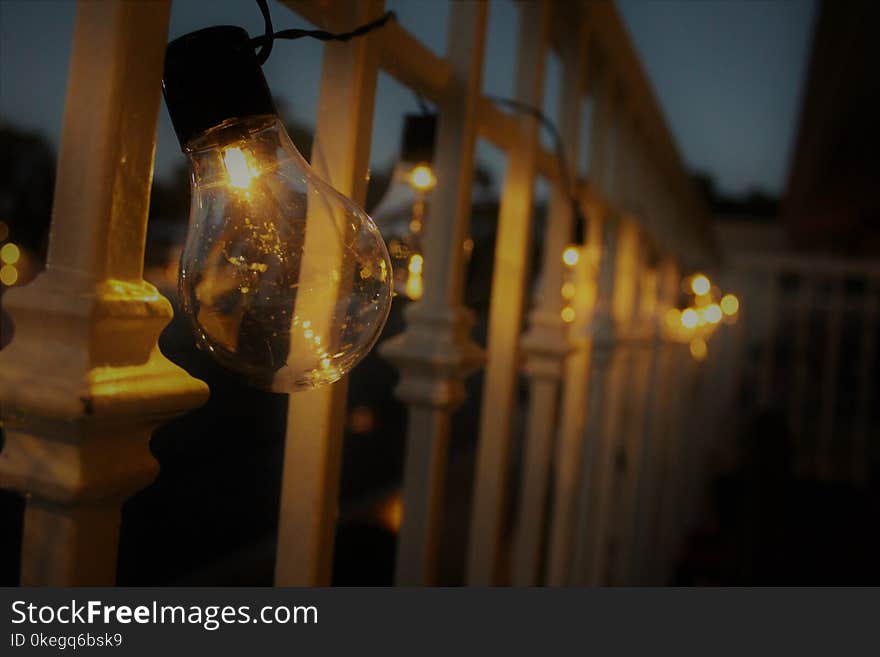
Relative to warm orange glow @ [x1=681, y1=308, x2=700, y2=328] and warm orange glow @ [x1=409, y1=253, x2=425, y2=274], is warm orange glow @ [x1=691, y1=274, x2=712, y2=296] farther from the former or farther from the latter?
warm orange glow @ [x1=409, y1=253, x2=425, y2=274]

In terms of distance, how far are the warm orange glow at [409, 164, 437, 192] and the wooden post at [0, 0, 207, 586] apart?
1.44ft

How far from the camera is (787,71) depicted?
4707mm

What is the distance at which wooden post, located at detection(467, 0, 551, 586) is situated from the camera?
42.4 inches

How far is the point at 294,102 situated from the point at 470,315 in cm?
28

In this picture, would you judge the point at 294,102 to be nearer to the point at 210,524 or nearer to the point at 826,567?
the point at 210,524

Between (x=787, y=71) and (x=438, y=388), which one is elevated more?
(x=787, y=71)

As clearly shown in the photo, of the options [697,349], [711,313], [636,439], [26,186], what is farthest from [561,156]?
[697,349]

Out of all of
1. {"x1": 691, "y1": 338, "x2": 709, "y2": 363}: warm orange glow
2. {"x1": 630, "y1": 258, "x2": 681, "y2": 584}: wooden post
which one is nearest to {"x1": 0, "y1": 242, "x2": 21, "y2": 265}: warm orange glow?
{"x1": 630, "y1": 258, "x2": 681, "y2": 584}: wooden post

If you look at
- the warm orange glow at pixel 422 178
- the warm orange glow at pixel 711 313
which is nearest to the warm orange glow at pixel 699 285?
the warm orange glow at pixel 711 313

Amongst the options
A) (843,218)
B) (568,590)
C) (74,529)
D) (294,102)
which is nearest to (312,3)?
(294,102)

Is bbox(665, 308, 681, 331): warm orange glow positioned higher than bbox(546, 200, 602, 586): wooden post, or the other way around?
bbox(665, 308, 681, 331): warm orange glow

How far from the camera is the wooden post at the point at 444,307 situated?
81 centimetres

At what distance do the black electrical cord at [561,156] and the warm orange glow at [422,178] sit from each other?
16 centimetres

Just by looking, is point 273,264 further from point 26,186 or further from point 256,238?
point 26,186
